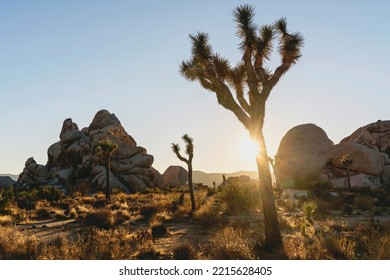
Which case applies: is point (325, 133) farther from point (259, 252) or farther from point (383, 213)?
point (259, 252)

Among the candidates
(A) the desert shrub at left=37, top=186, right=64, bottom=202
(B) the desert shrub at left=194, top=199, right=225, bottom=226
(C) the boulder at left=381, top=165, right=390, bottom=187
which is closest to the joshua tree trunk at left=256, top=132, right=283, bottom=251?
(B) the desert shrub at left=194, top=199, right=225, bottom=226

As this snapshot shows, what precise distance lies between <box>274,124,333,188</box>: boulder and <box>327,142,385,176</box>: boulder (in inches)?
44.3

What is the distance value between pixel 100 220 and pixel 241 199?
8182 millimetres

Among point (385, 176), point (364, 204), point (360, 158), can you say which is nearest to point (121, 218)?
point (364, 204)

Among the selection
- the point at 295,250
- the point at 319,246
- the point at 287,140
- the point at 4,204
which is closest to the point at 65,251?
the point at 295,250

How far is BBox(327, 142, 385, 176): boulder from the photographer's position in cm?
3419

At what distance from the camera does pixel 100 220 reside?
1514cm

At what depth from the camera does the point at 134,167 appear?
49906 mm

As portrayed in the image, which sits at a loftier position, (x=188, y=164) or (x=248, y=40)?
(x=248, y=40)

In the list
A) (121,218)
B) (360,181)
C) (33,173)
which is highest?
(33,173)

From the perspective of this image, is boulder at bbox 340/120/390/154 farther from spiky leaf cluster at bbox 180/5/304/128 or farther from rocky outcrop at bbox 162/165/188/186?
rocky outcrop at bbox 162/165/188/186

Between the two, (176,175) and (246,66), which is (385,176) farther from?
(176,175)

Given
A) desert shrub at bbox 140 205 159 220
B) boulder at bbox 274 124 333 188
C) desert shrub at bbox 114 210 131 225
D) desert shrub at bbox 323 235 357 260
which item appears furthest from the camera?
boulder at bbox 274 124 333 188

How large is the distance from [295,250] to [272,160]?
22.2 m
